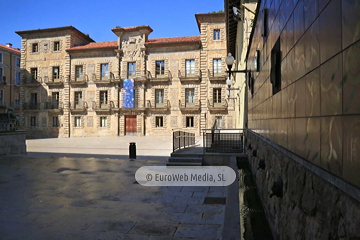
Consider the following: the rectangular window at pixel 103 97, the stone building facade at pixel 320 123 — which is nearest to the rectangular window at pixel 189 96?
the rectangular window at pixel 103 97

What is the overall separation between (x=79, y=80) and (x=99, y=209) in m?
33.6

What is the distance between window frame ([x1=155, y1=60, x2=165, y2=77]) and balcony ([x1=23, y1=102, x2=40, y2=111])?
17699 mm

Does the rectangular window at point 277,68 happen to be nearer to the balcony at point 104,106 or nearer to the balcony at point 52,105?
the balcony at point 104,106

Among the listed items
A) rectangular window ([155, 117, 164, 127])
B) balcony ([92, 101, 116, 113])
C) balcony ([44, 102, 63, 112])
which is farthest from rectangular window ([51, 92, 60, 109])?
rectangular window ([155, 117, 164, 127])

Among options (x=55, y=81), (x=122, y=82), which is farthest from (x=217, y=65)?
(x=55, y=81)

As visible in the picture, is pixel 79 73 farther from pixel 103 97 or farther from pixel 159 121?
pixel 159 121

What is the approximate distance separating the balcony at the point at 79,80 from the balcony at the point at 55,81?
135 centimetres

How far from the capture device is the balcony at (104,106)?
113 ft

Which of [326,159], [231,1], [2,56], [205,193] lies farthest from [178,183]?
[2,56]

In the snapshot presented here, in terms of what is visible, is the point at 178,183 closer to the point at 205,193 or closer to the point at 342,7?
the point at 205,193

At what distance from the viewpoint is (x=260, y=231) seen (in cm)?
464

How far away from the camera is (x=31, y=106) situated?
37.0 metres

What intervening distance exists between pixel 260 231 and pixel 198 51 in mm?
29275

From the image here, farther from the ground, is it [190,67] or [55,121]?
[190,67]
